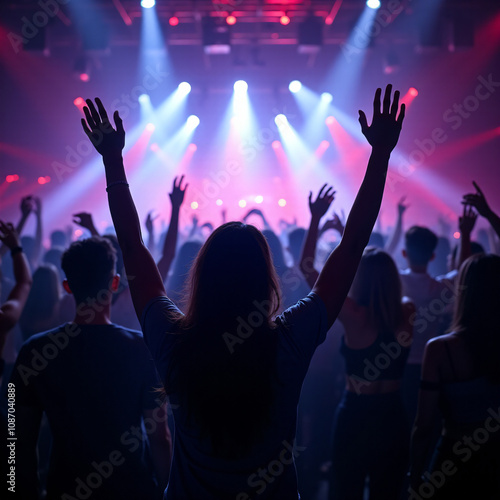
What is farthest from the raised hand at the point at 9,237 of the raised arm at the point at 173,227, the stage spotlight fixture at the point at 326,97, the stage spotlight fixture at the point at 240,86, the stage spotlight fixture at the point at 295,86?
the stage spotlight fixture at the point at 326,97

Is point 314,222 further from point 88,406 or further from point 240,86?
point 240,86

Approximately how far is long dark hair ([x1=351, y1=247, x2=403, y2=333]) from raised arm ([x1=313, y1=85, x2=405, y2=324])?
1.31 metres

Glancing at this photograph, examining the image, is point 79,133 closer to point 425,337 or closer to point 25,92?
point 25,92

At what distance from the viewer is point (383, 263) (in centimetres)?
252

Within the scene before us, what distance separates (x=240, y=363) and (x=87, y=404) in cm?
93

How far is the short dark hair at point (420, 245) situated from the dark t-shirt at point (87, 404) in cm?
250

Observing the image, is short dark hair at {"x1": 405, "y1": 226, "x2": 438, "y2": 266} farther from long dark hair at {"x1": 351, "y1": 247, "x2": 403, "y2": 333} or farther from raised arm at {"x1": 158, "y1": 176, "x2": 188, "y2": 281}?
raised arm at {"x1": 158, "y1": 176, "x2": 188, "y2": 281}

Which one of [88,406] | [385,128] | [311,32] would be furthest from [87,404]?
[311,32]

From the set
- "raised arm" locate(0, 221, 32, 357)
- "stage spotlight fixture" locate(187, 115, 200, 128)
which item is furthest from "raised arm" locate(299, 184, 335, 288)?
"stage spotlight fixture" locate(187, 115, 200, 128)

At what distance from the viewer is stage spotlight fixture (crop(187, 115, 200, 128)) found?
14.1m

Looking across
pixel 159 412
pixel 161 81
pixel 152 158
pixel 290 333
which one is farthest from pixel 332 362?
pixel 152 158

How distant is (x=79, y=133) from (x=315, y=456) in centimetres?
1224

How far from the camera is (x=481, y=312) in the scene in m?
2.00

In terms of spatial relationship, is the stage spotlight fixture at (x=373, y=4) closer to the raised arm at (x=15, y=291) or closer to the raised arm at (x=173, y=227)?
the raised arm at (x=173, y=227)
